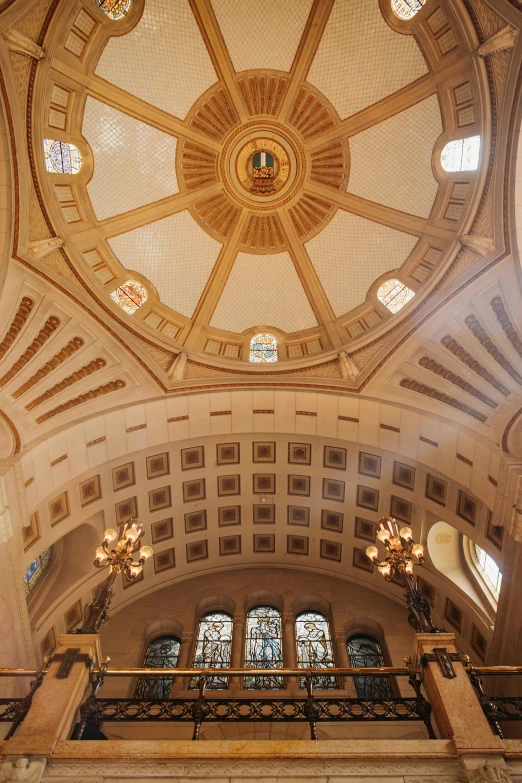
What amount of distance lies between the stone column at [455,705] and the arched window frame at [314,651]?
8.13 meters

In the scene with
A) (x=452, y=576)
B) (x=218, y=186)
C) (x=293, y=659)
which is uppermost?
(x=218, y=186)

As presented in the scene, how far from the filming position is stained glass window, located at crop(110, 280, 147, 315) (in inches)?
591

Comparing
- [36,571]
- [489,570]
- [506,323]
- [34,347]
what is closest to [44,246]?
[34,347]

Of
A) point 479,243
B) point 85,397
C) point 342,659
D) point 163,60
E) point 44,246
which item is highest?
point 163,60

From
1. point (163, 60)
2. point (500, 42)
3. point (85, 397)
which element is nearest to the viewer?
point (500, 42)

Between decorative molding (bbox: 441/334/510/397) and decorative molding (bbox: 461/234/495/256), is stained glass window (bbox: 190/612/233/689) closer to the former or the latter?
decorative molding (bbox: 441/334/510/397)

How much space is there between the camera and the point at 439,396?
1364cm

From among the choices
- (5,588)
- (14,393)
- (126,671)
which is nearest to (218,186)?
(14,393)

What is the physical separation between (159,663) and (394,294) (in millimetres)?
12824

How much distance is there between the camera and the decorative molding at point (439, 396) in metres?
12.9

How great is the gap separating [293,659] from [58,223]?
13.5 metres

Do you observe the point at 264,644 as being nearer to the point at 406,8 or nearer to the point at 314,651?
the point at 314,651

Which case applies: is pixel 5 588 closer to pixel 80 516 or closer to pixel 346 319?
pixel 80 516

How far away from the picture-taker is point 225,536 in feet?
59.3
